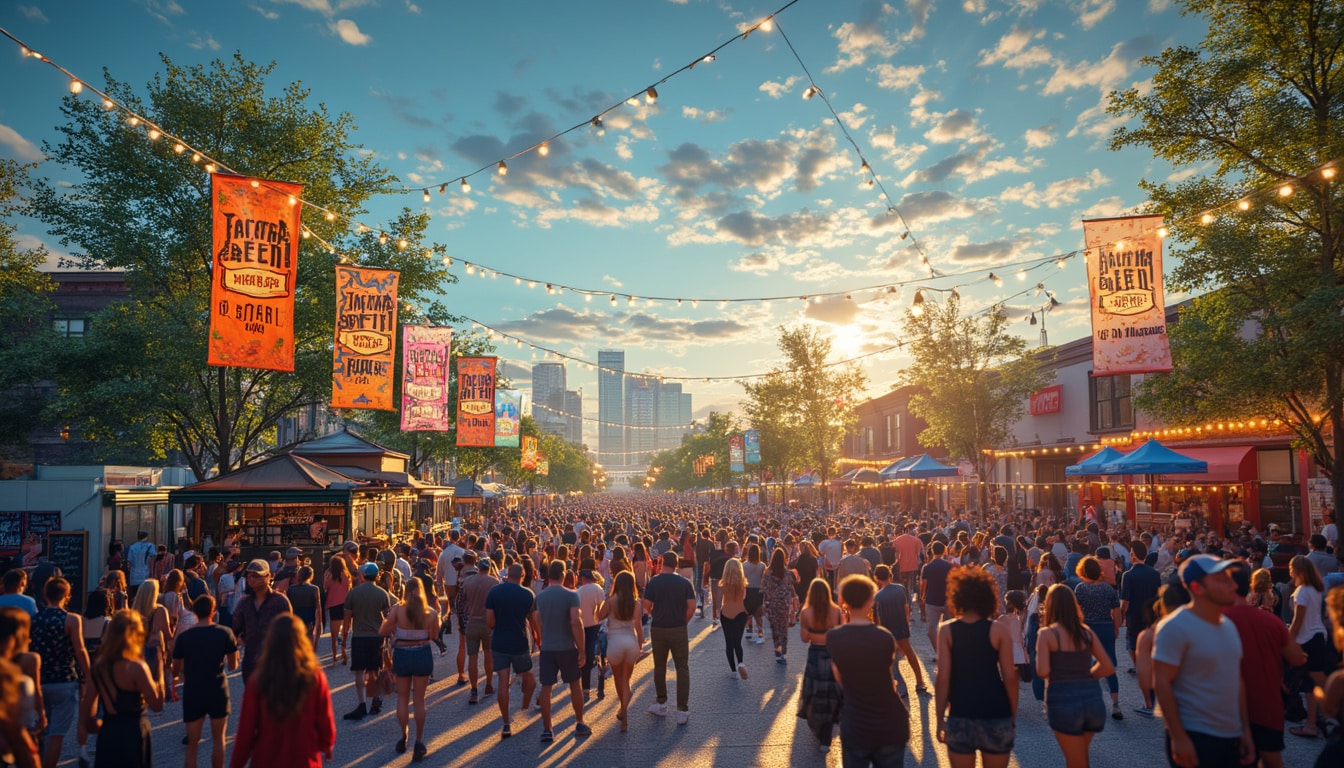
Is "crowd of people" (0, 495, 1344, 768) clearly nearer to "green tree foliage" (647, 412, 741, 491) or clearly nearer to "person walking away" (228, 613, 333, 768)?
"person walking away" (228, 613, 333, 768)

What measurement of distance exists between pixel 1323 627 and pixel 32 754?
1119 cm

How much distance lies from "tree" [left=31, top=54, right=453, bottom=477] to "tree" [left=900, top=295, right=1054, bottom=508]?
20.4m

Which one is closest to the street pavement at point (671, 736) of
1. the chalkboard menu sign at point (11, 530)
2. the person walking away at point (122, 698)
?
the person walking away at point (122, 698)

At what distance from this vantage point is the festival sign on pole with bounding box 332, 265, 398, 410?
55.4ft

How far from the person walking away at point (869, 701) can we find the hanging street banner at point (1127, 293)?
11003 millimetres

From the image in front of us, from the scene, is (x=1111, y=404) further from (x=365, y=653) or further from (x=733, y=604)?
(x=365, y=653)

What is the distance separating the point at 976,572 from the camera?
5.31 m

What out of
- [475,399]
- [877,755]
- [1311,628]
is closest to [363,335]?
[475,399]

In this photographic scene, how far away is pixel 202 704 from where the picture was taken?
22.1 feet

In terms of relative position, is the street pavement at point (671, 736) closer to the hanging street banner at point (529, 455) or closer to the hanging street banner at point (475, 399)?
the hanging street banner at point (475, 399)

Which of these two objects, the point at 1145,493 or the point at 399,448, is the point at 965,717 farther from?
the point at 399,448

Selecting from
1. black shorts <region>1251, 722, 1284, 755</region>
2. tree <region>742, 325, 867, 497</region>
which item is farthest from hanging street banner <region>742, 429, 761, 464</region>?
black shorts <region>1251, 722, 1284, 755</region>

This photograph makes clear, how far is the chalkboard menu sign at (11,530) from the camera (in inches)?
755

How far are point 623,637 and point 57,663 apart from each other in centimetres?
521
